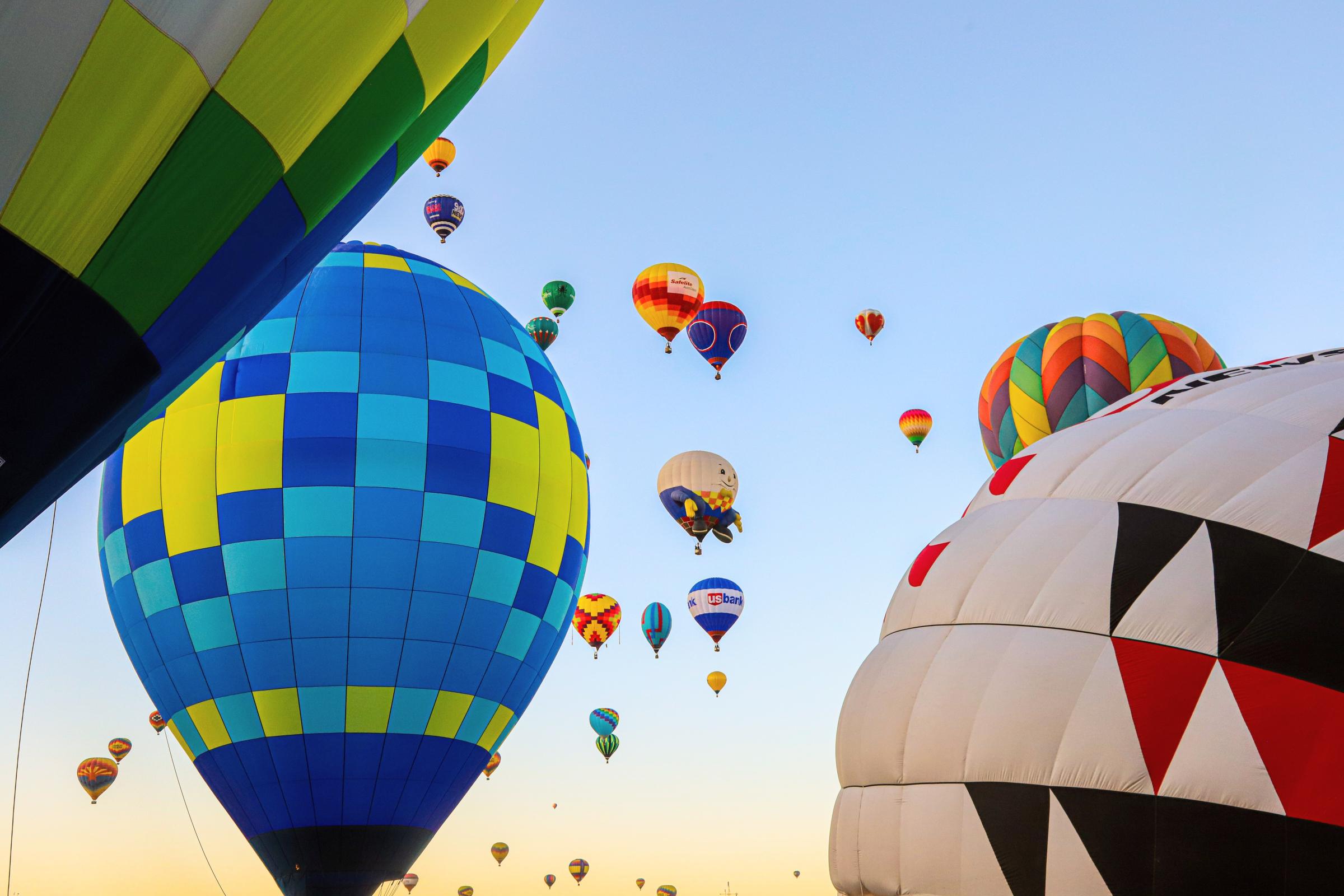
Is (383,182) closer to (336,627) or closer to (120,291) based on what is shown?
(120,291)

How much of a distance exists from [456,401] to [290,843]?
157 inches

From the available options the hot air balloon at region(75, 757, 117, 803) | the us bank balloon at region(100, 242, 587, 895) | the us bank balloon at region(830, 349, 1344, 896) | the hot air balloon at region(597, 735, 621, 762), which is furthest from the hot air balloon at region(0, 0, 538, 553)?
the hot air balloon at region(597, 735, 621, 762)

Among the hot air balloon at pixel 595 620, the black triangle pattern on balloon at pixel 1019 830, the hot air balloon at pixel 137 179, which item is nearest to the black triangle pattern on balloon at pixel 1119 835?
the black triangle pattern on balloon at pixel 1019 830

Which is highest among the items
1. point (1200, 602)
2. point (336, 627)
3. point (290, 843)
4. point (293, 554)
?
point (293, 554)

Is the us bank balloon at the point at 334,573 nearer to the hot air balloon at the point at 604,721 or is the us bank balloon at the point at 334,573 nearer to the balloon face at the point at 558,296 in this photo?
the balloon face at the point at 558,296

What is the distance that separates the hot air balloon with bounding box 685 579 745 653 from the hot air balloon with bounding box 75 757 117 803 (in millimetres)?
12356

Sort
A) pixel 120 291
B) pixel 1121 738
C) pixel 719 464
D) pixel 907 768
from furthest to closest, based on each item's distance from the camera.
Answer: pixel 719 464, pixel 907 768, pixel 1121 738, pixel 120 291

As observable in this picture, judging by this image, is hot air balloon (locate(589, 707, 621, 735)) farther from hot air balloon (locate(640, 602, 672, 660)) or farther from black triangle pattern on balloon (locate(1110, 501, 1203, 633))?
black triangle pattern on balloon (locate(1110, 501, 1203, 633))

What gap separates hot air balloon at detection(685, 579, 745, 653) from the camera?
22344mm

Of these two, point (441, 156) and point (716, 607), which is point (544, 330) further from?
point (716, 607)

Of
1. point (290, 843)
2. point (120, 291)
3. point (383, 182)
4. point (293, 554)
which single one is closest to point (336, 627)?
point (293, 554)

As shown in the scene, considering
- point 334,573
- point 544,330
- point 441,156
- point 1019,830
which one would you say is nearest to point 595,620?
point 544,330

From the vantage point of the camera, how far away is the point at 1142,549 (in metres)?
4.08

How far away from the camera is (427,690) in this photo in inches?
365
